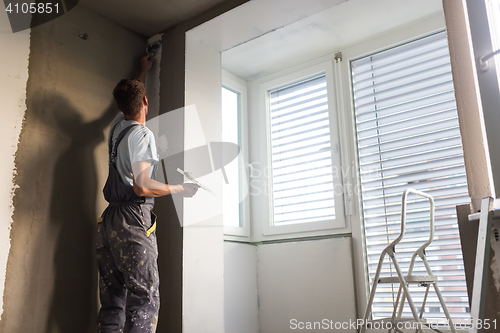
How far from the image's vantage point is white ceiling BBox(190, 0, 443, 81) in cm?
257

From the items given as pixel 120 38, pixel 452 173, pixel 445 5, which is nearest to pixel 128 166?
pixel 120 38

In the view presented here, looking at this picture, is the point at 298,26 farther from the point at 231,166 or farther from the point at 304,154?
the point at 231,166

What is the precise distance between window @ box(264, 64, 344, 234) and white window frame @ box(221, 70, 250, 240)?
0.67 ft

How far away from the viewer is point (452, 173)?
262 centimetres

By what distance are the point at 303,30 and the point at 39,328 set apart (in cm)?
253

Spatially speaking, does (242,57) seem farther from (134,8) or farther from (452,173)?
(452,173)

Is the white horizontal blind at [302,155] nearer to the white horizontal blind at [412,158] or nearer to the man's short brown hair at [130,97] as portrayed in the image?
the white horizontal blind at [412,158]

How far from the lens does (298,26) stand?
3.02 meters

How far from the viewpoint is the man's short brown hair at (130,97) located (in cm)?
215

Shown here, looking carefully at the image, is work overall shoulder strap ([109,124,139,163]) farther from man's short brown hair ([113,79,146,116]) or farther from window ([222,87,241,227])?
window ([222,87,241,227])


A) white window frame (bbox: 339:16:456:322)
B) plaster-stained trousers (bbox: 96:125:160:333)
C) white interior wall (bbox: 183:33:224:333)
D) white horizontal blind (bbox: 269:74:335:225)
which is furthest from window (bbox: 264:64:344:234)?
plaster-stained trousers (bbox: 96:125:160:333)

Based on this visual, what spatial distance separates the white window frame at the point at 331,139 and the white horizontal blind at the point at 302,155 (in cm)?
5

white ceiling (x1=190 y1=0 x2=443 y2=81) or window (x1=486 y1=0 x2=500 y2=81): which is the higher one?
white ceiling (x1=190 y1=0 x2=443 y2=81)

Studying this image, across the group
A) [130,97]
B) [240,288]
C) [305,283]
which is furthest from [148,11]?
[305,283]
